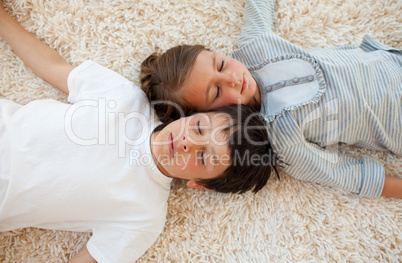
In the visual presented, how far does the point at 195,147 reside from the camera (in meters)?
0.81

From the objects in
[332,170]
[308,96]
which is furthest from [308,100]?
[332,170]

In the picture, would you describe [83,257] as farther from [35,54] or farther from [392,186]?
[392,186]

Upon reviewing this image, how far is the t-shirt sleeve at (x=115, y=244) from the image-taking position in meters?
0.86

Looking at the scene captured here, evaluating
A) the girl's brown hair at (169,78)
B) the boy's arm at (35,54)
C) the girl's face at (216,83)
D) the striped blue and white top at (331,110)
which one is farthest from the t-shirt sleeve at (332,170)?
the boy's arm at (35,54)

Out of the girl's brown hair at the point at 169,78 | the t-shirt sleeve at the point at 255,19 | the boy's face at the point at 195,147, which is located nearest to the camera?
the boy's face at the point at 195,147

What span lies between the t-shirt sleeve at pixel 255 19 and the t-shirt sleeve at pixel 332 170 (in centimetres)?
41

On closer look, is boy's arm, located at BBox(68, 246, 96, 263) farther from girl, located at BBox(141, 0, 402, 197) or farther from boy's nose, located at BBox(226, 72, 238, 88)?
boy's nose, located at BBox(226, 72, 238, 88)

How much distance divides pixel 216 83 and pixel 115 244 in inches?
21.5

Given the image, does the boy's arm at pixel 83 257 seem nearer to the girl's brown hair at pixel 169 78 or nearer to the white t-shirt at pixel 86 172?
the white t-shirt at pixel 86 172

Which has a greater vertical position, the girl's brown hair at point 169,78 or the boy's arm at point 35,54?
the boy's arm at point 35,54

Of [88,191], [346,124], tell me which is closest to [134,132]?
[88,191]

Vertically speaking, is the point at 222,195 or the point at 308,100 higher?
the point at 308,100

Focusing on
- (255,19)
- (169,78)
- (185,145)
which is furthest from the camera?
(255,19)

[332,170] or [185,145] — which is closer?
[185,145]
